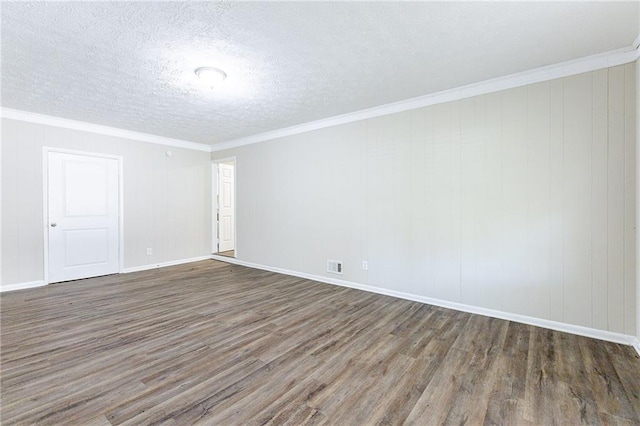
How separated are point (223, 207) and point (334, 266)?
3.51m

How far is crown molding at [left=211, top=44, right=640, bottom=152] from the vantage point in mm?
2533

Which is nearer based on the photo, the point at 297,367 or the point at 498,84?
the point at 297,367

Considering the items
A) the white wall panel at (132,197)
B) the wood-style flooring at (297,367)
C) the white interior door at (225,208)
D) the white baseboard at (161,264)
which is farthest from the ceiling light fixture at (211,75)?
the white baseboard at (161,264)

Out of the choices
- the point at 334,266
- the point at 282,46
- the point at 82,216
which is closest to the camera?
the point at 282,46

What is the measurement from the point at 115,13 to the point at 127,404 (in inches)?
101

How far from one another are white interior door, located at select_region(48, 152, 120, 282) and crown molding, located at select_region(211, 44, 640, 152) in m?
3.46

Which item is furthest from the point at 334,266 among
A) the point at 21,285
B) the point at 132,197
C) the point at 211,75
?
the point at 21,285

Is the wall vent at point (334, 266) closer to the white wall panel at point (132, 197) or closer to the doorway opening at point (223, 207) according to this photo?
the doorway opening at point (223, 207)

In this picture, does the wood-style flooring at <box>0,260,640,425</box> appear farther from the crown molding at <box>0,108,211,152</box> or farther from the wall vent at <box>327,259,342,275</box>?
the crown molding at <box>0,108,211,152</box>

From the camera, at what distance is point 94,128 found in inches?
185

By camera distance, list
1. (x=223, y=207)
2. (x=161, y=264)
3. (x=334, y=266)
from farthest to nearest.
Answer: (x=223, y=207) < (x=161, y=264) < (x=334, y=266)

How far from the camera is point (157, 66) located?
8.85ft

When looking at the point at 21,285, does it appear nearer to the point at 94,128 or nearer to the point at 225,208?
the point at 94,128

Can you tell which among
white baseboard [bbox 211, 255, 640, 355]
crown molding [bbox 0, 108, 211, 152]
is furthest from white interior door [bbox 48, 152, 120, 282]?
white baseboard [bbox 211, 255, 640, 355]
